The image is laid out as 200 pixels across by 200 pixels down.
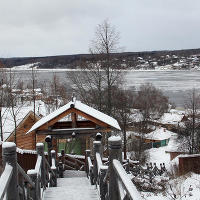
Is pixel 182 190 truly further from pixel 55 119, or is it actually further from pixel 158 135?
pixel 158 135

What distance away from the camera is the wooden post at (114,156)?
3.52 m

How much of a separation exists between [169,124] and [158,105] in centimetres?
573

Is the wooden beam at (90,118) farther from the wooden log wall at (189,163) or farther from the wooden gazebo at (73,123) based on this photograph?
the wooden log wall at (189,163)

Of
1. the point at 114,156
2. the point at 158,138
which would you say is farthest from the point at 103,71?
the point at 158,138

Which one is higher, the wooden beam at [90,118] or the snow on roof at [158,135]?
the wooden beam at [90,118]

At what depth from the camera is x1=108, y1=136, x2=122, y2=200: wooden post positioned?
352 cm

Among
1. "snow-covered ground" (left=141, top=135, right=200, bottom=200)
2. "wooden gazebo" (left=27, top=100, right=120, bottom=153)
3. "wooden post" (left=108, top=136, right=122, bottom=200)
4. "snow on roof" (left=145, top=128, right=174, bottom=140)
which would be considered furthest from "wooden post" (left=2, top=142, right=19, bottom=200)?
"snow on roof" (left=145, top=128, right=174, bottom=140)

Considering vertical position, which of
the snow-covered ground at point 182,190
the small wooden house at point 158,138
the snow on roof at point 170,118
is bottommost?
the small wooden house at point 158,138

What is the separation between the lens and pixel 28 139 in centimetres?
2067

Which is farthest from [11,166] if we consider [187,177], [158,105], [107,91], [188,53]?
[188,53]

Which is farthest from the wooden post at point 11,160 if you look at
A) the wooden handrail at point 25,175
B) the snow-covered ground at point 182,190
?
the snow-covered ground at point 182,190

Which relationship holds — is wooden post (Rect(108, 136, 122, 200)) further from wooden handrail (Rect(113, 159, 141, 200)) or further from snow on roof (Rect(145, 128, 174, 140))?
snow on roof (Rect(145, 128, 174, 140))

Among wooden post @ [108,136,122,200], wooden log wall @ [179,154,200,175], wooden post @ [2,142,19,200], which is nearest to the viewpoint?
wooden post @ [2,142,19,200]

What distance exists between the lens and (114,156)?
11.9 ft
